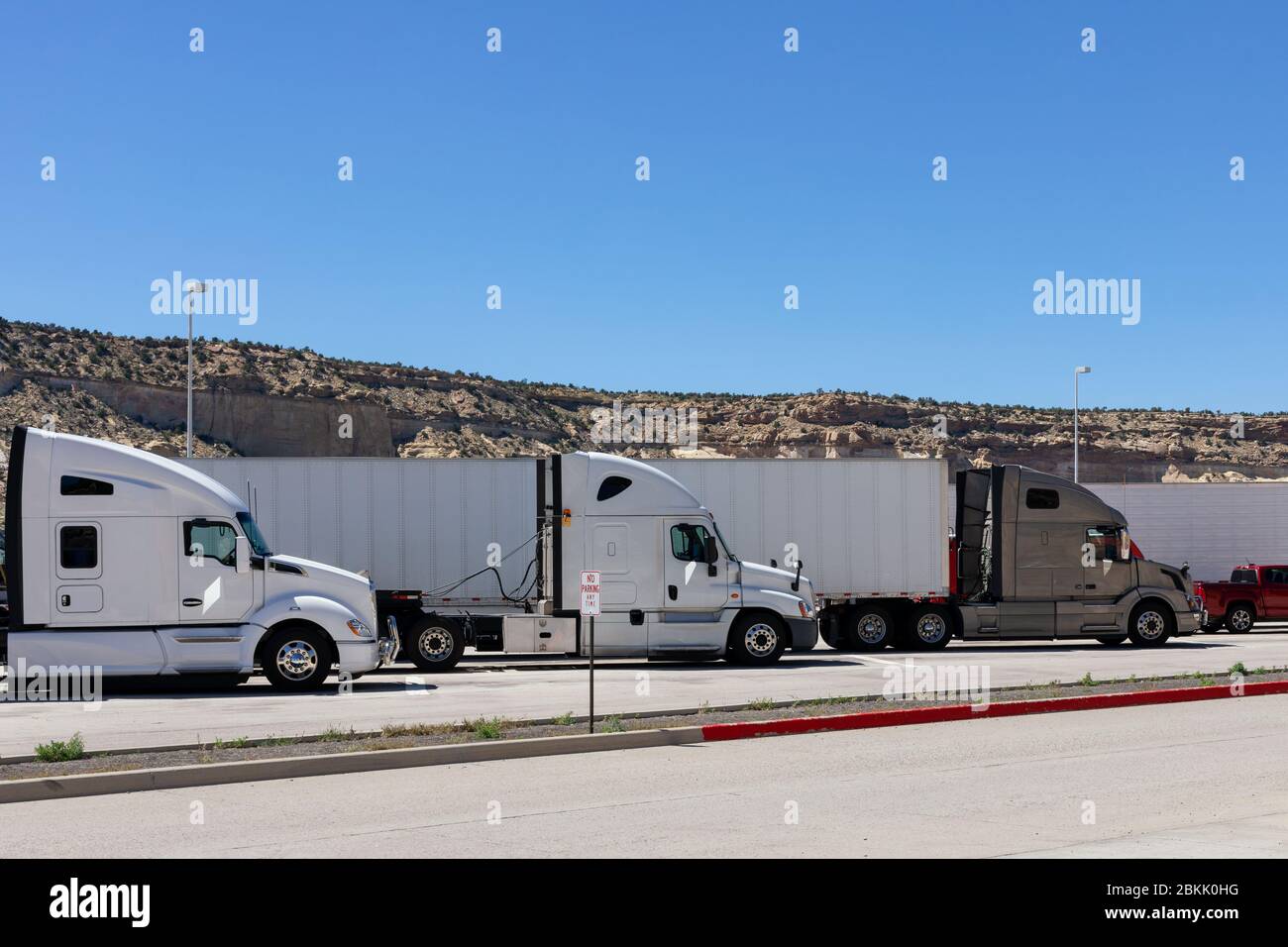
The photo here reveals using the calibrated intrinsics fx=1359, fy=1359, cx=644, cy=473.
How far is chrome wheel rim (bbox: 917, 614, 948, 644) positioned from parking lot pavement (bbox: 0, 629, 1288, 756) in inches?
12.6

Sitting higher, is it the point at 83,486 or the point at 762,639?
the point at 83,486

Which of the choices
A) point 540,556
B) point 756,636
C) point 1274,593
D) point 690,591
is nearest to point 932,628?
point 756,636

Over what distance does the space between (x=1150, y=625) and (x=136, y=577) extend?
64.9 feet

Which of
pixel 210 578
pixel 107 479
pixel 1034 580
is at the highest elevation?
pixel 107 479

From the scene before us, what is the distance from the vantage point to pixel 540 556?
23.6 m

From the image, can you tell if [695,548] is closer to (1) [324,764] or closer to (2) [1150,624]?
(2) [1150,624]

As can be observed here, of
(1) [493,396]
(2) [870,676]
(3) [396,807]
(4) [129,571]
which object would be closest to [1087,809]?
(3) [396,807]

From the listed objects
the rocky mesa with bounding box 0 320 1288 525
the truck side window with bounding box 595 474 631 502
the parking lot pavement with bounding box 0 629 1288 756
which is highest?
the rocky mesa with bounding box 0 320 1288 525

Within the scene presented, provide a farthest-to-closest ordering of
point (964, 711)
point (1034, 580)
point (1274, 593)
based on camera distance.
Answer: point (1274, 593) < point (1034, 580) < point (964, 711)

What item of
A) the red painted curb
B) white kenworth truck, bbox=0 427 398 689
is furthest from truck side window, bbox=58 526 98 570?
the red painted curb

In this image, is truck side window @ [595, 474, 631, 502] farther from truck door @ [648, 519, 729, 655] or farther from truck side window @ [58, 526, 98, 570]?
truck side window @ [58, 526, 98, 570]

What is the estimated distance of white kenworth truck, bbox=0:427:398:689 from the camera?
18.2 m

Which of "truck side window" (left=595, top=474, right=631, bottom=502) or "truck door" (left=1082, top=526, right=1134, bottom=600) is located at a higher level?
"truck side window" (left=595, top=474, right=631, bottom=502)

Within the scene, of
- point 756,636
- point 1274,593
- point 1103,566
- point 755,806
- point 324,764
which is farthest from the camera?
point 1274,593
